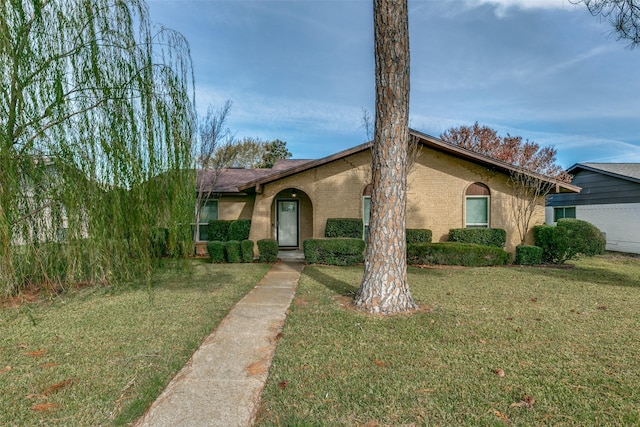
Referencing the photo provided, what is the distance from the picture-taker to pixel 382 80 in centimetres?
543

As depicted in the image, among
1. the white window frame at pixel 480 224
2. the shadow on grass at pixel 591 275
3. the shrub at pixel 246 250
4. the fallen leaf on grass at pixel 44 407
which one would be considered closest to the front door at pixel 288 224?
the shrub at pixel 246 250

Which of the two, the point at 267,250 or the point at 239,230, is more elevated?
the point at 239,230

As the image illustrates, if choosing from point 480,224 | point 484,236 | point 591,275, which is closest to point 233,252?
point 484,236

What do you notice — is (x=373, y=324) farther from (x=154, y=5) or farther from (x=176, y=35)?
(x=154, y=5)

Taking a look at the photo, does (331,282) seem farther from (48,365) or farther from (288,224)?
(288,224)

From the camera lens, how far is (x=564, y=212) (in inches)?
688

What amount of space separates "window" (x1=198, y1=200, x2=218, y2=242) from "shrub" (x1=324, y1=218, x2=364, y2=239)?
5.68 meters

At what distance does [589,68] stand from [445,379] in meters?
14.1

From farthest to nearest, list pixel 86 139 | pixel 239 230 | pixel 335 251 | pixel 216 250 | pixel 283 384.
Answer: pixel 239 230 → pixel 216 250 → pixel 335 251 → pixel 283 384 → pixel 86 139

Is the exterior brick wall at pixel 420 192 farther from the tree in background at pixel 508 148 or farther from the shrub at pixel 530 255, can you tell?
the tree in background at pixel 508 148

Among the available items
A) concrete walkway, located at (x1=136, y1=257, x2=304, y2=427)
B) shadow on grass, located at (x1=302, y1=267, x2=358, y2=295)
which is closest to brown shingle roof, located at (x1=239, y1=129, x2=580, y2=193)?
shadow on grass, located at (x1=302, y1=267, x2=358, y2=295)

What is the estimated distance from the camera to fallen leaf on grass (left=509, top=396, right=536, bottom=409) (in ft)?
8.75

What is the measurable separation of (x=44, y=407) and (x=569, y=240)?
12889 millimetres

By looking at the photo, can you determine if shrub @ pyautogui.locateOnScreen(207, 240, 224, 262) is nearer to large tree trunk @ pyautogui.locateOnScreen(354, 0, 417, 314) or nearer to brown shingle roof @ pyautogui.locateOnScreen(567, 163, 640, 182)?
large tree trunk @ pyautogui.locateOnScreen(354, 0, 417, 314)
